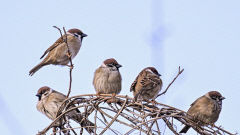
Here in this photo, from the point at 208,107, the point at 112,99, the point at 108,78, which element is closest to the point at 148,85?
the point at 108,78

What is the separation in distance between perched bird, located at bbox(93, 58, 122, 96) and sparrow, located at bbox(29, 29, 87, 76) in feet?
3.40

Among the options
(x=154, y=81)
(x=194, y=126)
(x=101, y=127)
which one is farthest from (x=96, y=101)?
(x=154, y=81)

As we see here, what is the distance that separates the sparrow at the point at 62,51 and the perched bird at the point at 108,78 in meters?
1.04

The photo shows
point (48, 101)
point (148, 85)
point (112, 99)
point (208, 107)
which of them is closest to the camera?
point (112, 99)

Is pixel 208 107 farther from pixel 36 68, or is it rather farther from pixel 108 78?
pixel 36 68

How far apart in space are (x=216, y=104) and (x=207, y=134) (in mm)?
1853

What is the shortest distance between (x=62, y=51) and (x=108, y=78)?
1.32 meters

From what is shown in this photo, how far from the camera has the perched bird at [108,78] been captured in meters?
4.69

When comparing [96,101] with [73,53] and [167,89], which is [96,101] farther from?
[73,53]

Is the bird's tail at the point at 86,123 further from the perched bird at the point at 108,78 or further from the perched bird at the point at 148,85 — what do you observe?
the perched bird at the point at 148,85

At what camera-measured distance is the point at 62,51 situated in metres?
5.74

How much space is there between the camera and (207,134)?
303 centimetres

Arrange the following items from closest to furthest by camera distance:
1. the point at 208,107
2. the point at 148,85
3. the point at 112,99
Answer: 1. the point at 112,99
2. the point at 148,85
3. the point at 208,107

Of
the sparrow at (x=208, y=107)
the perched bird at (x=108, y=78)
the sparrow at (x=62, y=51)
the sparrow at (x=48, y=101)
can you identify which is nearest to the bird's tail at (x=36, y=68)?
the sparrow at (x=62, y=51)
